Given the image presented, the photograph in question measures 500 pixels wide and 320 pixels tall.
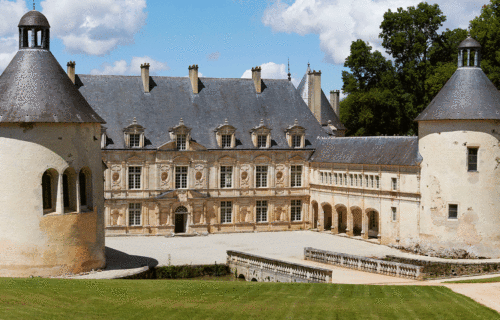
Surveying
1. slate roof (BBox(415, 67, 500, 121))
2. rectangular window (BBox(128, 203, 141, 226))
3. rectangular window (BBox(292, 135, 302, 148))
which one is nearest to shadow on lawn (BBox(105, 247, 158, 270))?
rectangular window (BBox(128, 203, 141, 226))

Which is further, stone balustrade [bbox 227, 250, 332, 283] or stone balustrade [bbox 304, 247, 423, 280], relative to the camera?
stone balustrade [bbox 304, 247, 423, 280]

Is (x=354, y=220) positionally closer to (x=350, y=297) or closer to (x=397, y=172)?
(x=397, y=172)

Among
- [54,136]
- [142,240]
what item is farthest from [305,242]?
[54,136]

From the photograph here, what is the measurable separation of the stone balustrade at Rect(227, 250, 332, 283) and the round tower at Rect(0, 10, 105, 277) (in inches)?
250

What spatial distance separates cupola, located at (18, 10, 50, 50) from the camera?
82.2 ft

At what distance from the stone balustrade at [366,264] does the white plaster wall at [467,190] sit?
643 cm

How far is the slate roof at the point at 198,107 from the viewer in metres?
39.8

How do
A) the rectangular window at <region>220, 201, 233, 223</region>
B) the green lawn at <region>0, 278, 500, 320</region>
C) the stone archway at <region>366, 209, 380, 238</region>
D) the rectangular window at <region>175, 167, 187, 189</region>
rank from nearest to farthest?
the green lawn at <region>0, 278, 500, 320</region>, the stone archway at <region>366, 209, 380, 238</region>, the rectangular window at <region>175, 167, 187, 189</region>, the rectangular window at <region>220, 201, 233, 223</region>

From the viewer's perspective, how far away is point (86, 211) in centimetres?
2494

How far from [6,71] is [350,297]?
15.8 m

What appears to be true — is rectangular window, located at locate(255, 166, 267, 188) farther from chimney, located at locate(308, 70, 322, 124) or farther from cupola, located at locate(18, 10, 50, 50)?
cupola, located at locate(18, 10, 50, 50)

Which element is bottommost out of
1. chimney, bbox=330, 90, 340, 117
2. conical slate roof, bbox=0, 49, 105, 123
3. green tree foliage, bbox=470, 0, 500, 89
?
conical slate roof, bbox=0, 49, 105, 123

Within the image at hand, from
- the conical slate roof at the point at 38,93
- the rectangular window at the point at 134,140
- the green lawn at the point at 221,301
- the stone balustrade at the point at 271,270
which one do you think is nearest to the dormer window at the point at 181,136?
the rectangular window at the point at 134,140

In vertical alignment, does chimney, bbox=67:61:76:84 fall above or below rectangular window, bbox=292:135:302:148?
above
